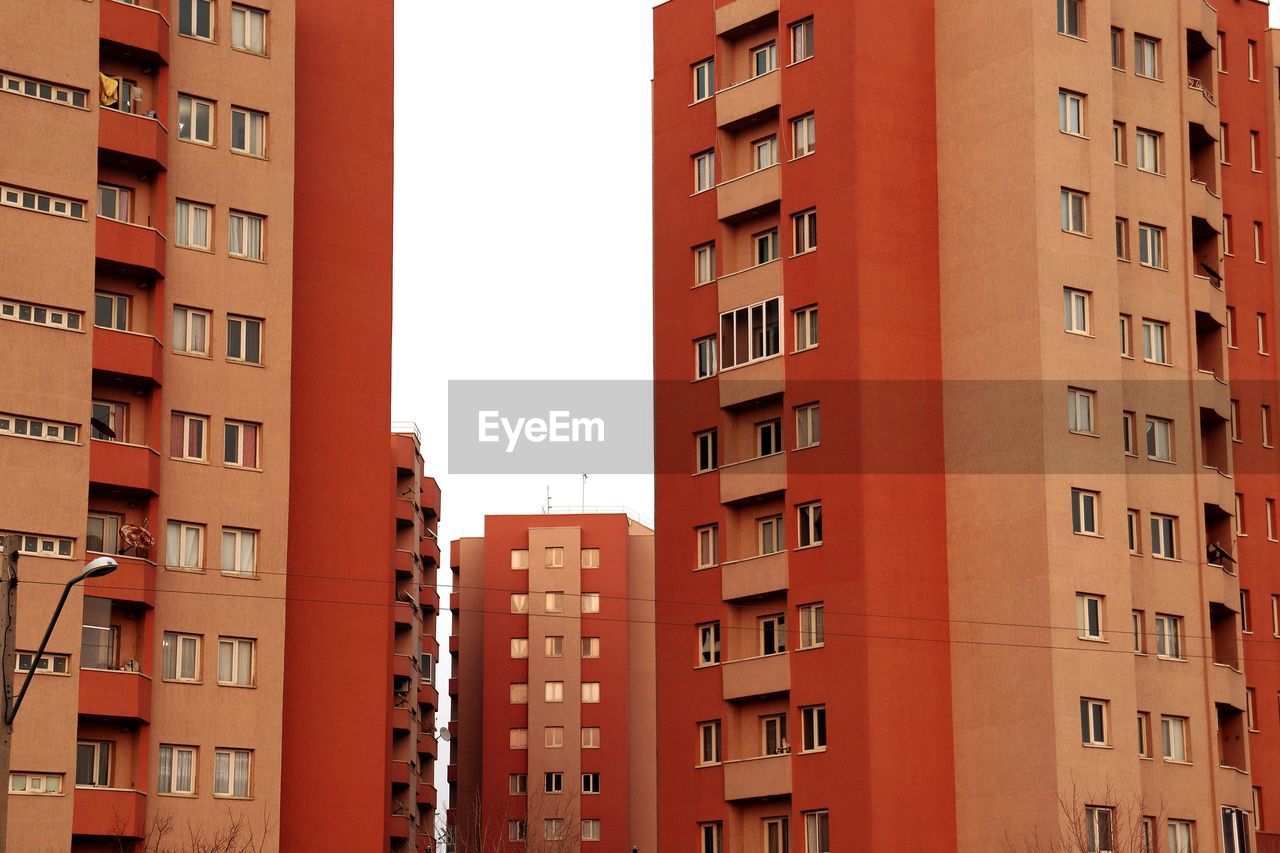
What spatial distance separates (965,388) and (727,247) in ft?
33.8

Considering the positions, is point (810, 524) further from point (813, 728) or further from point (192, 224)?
point (192, 224)

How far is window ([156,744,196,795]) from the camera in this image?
60125mm

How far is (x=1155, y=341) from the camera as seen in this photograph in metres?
71.9

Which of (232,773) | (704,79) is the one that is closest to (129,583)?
(232,773)

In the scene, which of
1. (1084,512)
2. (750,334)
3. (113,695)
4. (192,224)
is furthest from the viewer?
(750,334)

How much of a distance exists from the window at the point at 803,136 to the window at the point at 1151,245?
11.7 meters

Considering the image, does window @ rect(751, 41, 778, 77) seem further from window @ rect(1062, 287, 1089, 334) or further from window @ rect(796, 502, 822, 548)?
window @ rect(796, 502, 822, 548)

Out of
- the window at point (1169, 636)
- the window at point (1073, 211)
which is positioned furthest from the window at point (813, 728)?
the window at point (1073, 211)

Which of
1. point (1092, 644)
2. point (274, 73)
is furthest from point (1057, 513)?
point (274, 73)

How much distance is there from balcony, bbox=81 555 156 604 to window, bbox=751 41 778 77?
93.6 ft

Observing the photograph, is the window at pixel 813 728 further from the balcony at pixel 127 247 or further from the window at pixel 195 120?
the window at pixel 195 120

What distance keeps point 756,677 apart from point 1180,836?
1449cm

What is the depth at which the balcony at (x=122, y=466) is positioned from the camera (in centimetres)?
5994

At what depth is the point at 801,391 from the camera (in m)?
70.4
